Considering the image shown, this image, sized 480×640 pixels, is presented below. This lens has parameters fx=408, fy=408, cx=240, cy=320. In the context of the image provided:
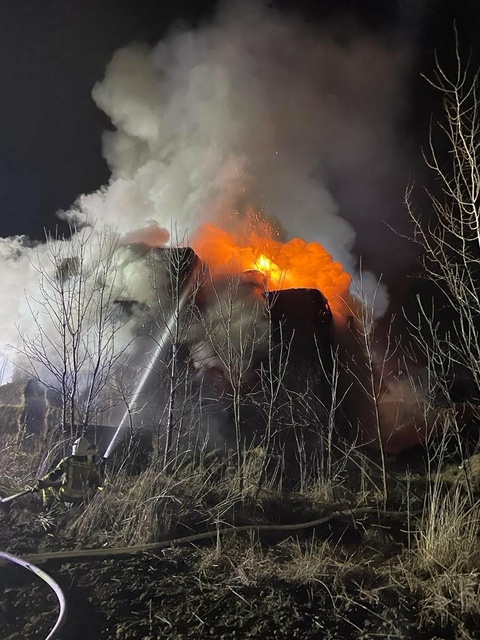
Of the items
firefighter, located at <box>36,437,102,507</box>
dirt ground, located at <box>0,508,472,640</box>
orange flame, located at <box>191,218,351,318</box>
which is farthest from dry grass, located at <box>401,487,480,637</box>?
orange flame, located at <box>191,218,351,318</box>

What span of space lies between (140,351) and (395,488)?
9217 millimetres

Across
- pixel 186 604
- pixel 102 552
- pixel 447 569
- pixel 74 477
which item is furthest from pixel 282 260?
pixel 186 604

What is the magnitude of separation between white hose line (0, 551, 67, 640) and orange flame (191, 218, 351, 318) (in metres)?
15.5

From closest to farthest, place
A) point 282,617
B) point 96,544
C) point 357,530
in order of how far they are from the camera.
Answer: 1. point 282,617
2. point 96,544
3. point 357,530

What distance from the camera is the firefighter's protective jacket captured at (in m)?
7.11

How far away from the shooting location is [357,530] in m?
6.95

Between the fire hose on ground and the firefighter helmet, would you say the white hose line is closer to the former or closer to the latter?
the fire hose on ground

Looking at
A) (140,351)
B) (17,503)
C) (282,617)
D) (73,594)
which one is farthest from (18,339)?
(282,617)

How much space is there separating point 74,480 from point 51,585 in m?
2.65

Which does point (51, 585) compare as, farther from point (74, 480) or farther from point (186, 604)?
point (74, 480)

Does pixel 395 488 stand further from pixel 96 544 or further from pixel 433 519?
pixel 96 544

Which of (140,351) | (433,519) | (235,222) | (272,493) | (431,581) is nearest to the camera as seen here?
(431,581)

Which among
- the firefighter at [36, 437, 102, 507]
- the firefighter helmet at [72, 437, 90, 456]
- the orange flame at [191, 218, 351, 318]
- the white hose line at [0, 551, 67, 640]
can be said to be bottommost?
the white hose line at [0, 551, 67, 640]

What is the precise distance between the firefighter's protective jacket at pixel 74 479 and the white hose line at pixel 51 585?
5.40 ft
